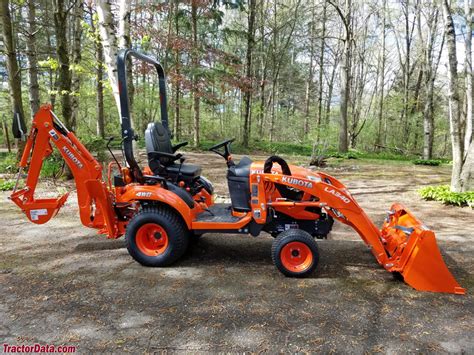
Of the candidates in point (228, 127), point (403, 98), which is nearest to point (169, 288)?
point (403, 98)

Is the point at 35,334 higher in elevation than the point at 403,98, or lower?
lower

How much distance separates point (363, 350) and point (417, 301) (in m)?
0.96

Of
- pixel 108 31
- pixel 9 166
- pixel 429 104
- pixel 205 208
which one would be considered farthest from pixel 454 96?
pixel 9 166

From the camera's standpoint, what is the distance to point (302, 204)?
3582 millimetres

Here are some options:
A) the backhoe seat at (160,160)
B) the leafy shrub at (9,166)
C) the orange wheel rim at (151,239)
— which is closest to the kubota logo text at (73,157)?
the backhoe seat at (160,160)

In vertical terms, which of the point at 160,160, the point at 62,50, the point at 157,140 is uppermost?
the point at 62,50

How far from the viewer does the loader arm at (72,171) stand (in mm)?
3889

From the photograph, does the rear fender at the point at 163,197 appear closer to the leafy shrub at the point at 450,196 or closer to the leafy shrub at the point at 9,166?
the leafy shrub at the point at 450,196

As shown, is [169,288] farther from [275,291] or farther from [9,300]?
[9,300]

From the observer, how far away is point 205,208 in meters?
4.21

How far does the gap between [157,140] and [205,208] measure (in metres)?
0.96

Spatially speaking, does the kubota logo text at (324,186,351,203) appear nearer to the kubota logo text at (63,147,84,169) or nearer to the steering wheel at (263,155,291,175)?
the steering wheel at (263,155,291,175)

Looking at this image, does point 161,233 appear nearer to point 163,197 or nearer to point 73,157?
point 163,197

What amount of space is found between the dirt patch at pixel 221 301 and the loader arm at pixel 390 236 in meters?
0.14
